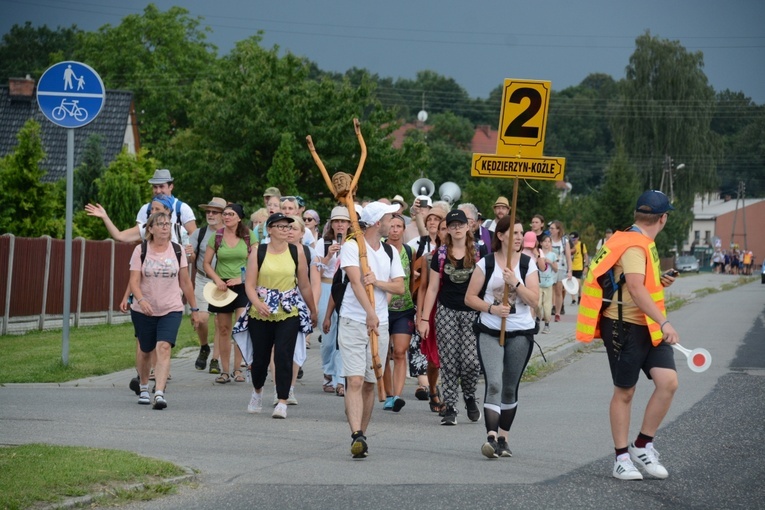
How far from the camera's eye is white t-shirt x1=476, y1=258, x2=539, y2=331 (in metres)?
9.25

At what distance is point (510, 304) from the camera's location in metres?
9.27

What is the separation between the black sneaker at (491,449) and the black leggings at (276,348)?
2.78 metres

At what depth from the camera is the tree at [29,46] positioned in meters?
97.2

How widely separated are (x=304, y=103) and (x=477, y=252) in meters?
29.5

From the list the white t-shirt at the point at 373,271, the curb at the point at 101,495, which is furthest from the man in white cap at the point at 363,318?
the curb at the point at 101,495

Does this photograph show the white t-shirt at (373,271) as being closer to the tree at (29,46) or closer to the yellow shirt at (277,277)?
the yellow shirt at (277,277)

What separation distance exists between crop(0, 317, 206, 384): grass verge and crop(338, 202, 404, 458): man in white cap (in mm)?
5501

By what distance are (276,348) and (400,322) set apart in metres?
1.27

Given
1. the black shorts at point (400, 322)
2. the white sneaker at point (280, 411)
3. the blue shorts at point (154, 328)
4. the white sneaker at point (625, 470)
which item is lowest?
the white sneaker at point (280, 411)

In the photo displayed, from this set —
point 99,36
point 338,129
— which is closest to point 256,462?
point 338,129

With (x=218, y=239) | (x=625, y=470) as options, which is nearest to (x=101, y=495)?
(x=625, y=470)

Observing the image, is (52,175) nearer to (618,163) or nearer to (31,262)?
(618,163)

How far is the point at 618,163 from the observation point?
65.6 meters

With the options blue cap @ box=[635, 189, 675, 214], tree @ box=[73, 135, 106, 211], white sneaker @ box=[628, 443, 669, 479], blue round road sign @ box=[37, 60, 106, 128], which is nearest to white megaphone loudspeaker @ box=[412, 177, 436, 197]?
blue round road sign @ box=[37, 60, 106, 128]
